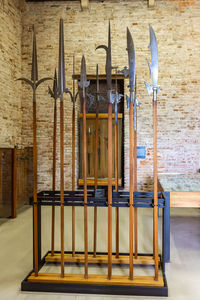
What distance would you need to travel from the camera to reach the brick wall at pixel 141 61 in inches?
236

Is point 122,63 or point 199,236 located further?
point 122,63

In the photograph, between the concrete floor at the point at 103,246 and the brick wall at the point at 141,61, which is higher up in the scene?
the brick wall at the point at 141,61

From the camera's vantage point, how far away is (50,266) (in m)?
2.73

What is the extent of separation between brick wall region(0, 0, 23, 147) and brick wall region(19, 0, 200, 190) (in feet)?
0.63

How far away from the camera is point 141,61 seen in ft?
19.9

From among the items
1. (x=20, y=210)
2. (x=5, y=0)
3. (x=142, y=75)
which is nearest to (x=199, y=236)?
(x=20, y=210)

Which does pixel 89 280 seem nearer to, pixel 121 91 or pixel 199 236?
pixel 199 236

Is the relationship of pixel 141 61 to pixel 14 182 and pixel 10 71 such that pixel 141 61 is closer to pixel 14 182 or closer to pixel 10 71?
pixel 10 71

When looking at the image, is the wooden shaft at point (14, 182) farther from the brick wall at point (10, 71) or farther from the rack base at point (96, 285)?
the rack base at point (96, 285)

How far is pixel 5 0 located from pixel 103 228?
499 centimetres

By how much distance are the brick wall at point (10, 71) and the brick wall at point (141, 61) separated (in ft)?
0.63

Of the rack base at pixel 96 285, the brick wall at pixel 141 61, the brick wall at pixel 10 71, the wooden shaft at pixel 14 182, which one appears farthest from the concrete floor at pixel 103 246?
the brick wall at pixel 10 71

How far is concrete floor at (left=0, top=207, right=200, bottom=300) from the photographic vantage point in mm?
2278

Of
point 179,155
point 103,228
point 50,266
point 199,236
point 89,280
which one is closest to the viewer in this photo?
point 89,280
